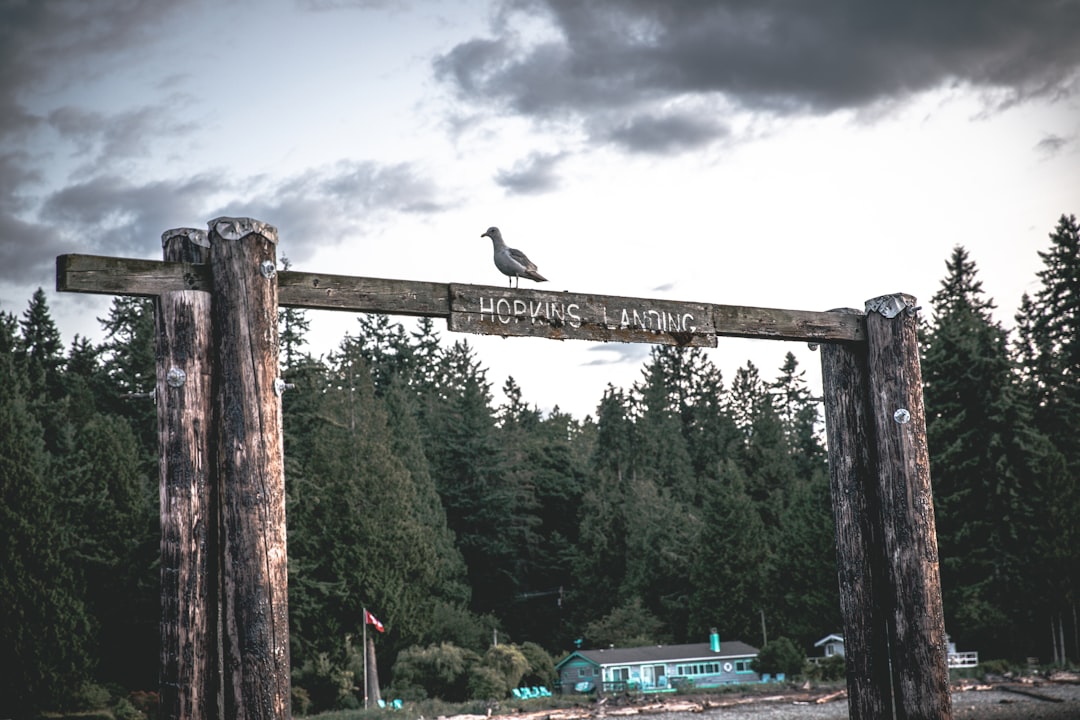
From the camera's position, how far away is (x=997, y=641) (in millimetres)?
43219

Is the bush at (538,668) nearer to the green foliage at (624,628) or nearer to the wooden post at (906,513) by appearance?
the green foliage at (624,628)

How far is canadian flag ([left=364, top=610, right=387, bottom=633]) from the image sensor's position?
38.7 metres

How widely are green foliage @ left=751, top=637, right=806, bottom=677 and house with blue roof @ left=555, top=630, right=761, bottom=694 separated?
1405 millimetres

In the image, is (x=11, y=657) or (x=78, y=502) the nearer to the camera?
(x=11, y=657)

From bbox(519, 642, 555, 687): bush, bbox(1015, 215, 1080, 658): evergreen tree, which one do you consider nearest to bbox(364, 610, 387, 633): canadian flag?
bbox(519, 642, 555, 687): bush

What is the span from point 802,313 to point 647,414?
67.9 metres

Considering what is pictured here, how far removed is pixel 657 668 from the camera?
1841 inches

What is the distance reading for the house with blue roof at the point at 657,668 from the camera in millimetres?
45500

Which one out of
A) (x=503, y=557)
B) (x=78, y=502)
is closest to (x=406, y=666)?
(x=78, y=502)

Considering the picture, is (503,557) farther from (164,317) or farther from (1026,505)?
(164,317)

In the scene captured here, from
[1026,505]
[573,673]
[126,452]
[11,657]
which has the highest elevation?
[126,452]

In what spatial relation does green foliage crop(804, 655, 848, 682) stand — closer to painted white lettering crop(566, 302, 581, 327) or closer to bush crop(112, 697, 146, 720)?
bush crop(112, 697, 146, 720)

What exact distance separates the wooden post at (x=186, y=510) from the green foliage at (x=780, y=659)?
4208 cm

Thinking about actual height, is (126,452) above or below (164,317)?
above
